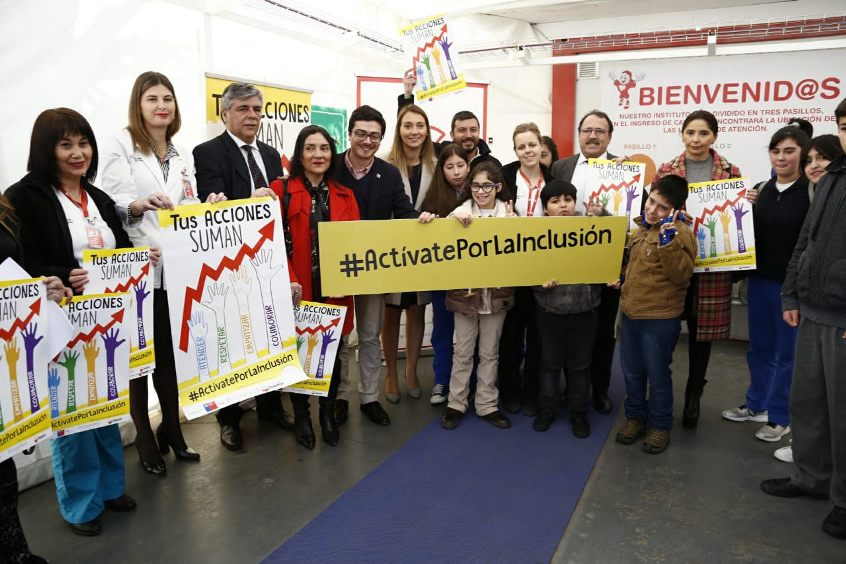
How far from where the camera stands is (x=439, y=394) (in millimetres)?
3869

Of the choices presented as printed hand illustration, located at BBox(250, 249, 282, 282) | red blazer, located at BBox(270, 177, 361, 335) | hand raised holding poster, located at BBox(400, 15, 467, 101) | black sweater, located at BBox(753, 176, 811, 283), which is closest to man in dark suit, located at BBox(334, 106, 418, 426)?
red blazer, located at BBox(270, 177, 361, 335)

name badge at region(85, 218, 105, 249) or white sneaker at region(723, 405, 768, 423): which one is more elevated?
name badge at region(85, 218, 105, 249)

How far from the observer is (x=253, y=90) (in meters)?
3.02

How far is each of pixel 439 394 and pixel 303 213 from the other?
1529mm

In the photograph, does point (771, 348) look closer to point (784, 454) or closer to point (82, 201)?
point (784, 454)

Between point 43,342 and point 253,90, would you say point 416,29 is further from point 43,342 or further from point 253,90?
point 43,342

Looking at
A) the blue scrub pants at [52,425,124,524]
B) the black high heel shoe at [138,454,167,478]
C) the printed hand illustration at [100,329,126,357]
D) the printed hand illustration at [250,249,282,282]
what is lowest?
the black high heel shoe at [138,454,167,478]

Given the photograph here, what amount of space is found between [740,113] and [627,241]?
389 cm

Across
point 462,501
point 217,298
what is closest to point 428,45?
point 217,298

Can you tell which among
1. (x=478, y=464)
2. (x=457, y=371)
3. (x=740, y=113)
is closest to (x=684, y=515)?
(x=478, y=464)

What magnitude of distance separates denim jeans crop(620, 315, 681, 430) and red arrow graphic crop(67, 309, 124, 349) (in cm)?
245

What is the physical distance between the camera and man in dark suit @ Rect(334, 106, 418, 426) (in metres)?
3.18

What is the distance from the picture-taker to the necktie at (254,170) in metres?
3.08

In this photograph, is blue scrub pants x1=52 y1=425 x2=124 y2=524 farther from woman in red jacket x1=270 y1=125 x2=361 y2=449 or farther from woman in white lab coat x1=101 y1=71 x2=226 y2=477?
woman in red jacket x1=270 y1=125 x2=361 y2=449
